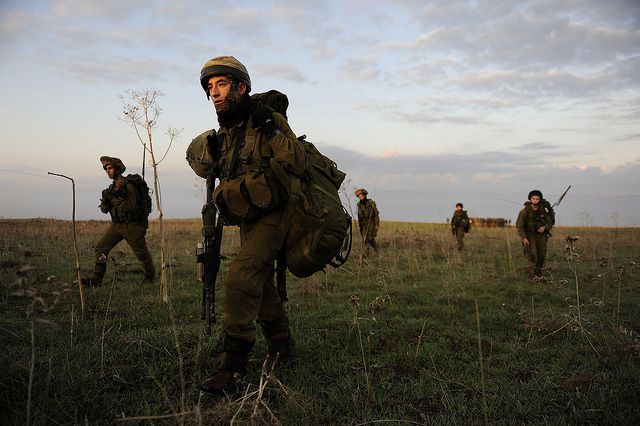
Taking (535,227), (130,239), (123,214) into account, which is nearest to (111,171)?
(123,214)

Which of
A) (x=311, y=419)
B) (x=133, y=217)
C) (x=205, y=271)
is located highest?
(x=133, y=217)

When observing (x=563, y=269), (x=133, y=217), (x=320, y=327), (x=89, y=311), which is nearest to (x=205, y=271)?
(x=320, y=327)

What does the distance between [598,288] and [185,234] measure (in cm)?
1410

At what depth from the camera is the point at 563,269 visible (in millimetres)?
11023

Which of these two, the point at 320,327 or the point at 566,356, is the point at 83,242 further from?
the point at 566,356

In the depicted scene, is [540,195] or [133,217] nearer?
Answer: [133,217]

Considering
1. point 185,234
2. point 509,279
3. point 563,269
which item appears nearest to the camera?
point 509,279

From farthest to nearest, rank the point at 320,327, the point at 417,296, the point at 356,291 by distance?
the point at 356,291 < the point at 417,296 < the point at 320,327

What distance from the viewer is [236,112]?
3.36 m

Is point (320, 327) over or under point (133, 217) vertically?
under

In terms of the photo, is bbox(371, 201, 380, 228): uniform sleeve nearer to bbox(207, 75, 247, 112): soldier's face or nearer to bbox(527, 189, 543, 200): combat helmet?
bbox(527, 189, 543, 200): combat helmet

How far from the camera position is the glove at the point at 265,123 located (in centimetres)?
326

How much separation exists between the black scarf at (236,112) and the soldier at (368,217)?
964cm

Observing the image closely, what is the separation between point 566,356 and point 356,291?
3.77 metres
